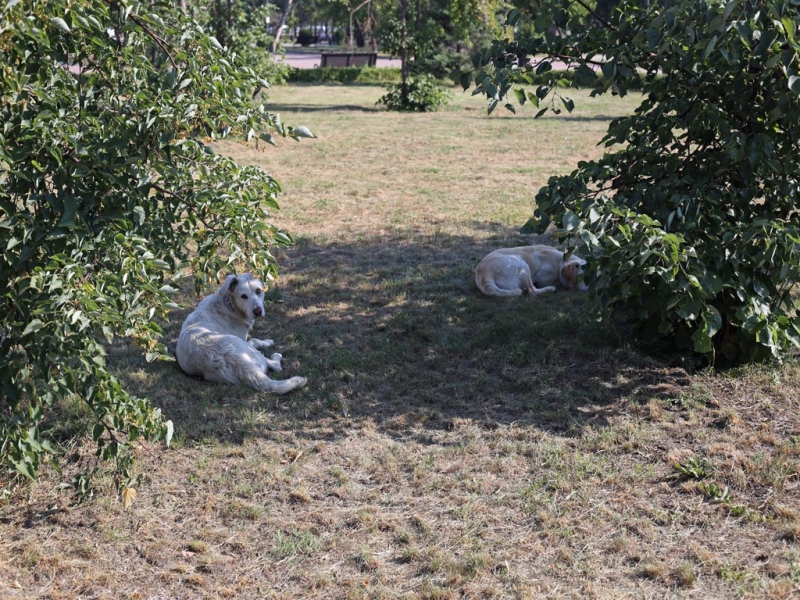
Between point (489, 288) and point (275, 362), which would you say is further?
point (489, 288)

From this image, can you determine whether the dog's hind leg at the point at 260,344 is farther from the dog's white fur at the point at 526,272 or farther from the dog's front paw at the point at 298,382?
the dog's white fur at the point at 526,272

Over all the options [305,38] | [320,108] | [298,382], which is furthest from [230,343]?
[305,38]

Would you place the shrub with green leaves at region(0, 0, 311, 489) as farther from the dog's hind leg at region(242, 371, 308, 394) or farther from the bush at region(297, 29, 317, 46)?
the bush at region(297, 29, 317, 46)

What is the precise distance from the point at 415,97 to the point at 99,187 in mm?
18740

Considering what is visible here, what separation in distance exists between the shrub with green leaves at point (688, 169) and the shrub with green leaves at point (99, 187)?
1.54m

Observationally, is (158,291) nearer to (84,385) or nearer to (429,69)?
(84,385)

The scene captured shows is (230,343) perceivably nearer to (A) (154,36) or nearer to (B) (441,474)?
(B) (441,474)

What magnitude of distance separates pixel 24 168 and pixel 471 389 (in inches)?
120

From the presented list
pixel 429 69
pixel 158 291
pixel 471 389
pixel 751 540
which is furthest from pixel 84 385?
pixel 429 69

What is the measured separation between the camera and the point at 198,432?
15.4ft

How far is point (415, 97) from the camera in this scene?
21.5 metres

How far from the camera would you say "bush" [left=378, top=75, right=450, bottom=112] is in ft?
70.7

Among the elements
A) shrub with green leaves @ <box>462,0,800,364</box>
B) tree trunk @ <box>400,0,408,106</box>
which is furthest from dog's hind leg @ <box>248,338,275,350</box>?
tree trunk @ <box>400,0,408,106</box>

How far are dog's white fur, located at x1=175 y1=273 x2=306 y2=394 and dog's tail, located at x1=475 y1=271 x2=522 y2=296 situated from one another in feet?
6.74
